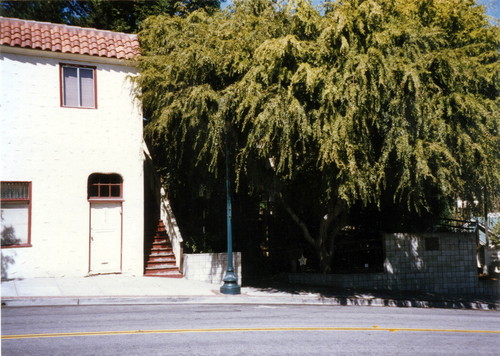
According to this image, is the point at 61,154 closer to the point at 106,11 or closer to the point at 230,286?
the point at 230,286

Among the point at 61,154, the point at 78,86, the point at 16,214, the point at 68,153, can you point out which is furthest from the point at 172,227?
the point at 78,86

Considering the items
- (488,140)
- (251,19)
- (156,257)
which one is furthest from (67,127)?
(488,140)

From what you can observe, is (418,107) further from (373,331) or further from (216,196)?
(216,196)

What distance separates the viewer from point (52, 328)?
28.4ft

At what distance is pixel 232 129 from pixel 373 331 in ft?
21.0

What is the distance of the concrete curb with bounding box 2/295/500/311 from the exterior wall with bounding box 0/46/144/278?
2909 millimetres

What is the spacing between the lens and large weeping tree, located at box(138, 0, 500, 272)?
11602 millimetres

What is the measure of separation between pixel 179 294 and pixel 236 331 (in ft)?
13.2

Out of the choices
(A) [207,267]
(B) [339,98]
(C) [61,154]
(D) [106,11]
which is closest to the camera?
(B) [339,98]

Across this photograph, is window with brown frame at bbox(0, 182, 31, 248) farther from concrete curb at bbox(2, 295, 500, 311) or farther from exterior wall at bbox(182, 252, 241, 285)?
exterior wall at bbox(182, 252, 241, 285)

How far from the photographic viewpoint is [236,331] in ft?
29.2

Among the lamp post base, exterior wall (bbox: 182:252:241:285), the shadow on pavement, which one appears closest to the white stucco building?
→ exterior wall (bbox: 182:252:241:285)

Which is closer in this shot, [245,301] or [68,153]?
[245,301]

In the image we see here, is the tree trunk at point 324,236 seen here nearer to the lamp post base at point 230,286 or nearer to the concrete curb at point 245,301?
the concrete curb at point 245,301
